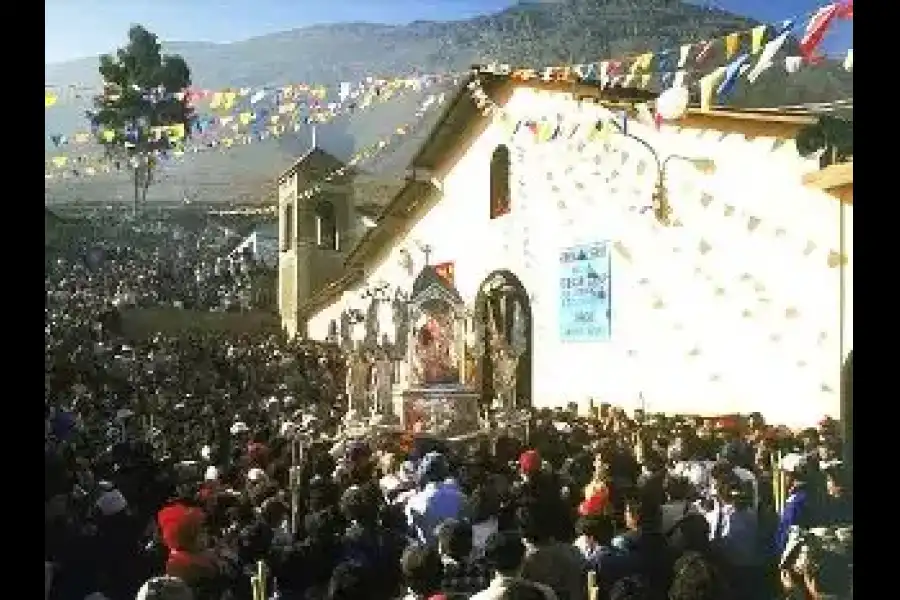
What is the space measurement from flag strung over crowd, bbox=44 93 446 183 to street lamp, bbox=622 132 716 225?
1.25m

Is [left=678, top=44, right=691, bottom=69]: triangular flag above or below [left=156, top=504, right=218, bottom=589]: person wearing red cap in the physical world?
above

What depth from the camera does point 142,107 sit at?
6.87m

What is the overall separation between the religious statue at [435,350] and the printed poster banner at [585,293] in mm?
643

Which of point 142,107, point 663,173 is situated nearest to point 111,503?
point 142,107

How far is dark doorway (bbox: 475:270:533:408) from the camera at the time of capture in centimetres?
693

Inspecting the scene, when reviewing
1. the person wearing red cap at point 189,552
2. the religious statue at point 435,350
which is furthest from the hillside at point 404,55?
the person wearing red cap at point 189,552

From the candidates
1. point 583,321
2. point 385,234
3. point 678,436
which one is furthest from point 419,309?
point 678,436

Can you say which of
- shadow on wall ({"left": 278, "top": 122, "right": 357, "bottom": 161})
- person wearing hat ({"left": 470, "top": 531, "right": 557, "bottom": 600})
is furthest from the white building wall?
person wearing hat ({"left": 470, "top": 531, "right": 557, "bottom": 600})

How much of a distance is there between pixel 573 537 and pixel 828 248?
200 centimetres

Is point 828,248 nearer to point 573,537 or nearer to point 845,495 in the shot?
point 845,495

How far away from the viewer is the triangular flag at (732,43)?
636cm

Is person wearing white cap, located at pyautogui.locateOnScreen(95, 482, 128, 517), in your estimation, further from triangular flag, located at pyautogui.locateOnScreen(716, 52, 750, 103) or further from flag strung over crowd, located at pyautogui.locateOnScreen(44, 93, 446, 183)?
triangular flag, located at pyautogui.locateOnScreen(716, 52, 750, 103)

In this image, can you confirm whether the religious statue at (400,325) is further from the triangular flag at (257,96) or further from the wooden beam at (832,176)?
the wooden beam at (832,176)

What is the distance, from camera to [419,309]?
7.00 meters
